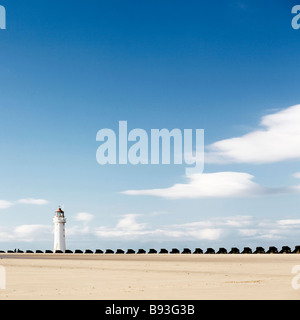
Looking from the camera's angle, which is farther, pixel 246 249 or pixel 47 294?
pixel 246 249

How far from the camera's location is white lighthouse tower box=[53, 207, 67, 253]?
371 feet

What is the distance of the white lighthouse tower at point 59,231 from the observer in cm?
11303

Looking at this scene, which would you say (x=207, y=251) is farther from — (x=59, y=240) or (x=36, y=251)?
(x=36, y=251)

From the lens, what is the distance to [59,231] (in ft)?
374

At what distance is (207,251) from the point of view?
106000 millimetres
